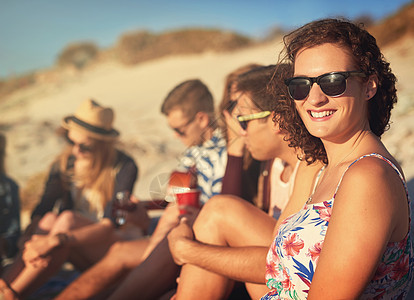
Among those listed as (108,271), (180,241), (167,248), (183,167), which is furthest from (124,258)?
(180,241)

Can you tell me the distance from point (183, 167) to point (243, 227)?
130 cm

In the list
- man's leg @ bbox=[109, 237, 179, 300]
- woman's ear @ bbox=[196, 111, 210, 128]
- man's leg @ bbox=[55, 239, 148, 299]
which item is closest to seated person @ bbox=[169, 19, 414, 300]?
man's leg @ bbox=[109, 237, 179, 300]

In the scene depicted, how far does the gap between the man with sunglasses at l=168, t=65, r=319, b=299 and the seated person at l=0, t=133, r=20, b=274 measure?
7.47 feet

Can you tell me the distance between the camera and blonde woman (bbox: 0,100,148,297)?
124 inches

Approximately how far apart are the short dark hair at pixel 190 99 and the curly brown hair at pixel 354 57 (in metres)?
1.71

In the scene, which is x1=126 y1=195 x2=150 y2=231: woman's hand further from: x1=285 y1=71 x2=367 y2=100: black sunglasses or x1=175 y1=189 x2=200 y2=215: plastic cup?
x1=285 y1=71 x2=367 y2=100: black sunglasses

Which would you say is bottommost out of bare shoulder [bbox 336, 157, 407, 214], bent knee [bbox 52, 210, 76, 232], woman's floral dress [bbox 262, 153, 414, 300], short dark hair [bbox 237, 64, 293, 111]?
bent knee [bbox 52, 210, 76, 232]

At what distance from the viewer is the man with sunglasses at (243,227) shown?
6.59 ft

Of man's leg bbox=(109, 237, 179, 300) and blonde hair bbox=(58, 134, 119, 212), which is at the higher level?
blonde hair bbox=(58, 134, 119, 212)

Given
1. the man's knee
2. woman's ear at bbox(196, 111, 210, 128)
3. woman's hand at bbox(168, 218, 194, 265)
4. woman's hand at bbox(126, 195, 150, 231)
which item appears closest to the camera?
woman's hand at bbox(168, 218, 194, 265)

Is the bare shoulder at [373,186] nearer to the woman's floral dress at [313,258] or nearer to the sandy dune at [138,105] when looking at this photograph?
the woman's floral dress at [313,258]

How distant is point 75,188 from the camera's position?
4.05 m

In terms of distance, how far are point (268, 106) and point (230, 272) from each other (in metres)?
0.95

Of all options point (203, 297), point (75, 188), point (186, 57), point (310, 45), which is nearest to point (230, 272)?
point (203, 297)
